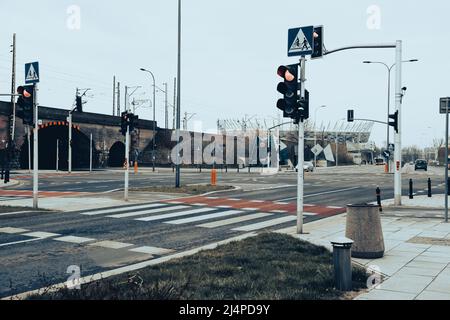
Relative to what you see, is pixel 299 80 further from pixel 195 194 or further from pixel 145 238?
pixel 195 194

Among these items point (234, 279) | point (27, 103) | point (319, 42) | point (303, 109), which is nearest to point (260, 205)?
point (319, 42)

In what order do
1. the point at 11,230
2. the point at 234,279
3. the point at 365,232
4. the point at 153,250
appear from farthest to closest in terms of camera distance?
the point at 11,230 → the point at 153,250 → the point at 365,232 → the point at 234,279

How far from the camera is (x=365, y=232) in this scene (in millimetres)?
8859

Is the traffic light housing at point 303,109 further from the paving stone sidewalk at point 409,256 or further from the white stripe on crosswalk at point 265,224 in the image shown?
the white stripe on crosswalk at point 265,224

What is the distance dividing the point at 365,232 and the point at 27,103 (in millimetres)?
12661

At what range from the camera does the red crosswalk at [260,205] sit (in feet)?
57.2

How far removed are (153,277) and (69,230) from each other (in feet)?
20.2

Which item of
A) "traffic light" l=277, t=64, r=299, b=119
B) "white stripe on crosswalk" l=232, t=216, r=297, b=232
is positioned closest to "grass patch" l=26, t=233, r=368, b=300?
"traffic light" l=277, t=64, r=299, b=119

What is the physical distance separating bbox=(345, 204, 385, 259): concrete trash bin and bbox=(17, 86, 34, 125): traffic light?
12.1 m

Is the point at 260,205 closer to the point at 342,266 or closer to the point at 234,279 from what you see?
the point at 234,279

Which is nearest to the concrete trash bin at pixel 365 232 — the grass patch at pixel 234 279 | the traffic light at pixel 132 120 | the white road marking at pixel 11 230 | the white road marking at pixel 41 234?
the grass patch at pixel 234 279

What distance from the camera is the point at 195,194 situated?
2348 cm

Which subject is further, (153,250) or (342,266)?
(153,250)
